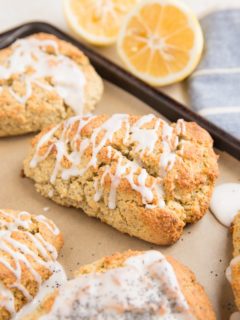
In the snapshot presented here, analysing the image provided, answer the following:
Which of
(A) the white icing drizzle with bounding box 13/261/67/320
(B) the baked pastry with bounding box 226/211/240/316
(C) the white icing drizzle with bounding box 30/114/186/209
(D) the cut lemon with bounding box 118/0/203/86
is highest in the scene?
(D) the cut lemon with bounding box 118/0/203/86

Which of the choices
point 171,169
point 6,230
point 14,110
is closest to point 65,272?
point 6,230

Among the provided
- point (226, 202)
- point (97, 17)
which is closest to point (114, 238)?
point (226, 202)

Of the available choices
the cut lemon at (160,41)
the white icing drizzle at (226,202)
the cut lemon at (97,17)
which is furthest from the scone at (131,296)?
the cut lemon at (97,17)

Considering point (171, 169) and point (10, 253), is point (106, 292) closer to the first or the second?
point (10, 253)

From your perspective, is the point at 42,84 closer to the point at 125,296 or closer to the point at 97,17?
the point at 97,17

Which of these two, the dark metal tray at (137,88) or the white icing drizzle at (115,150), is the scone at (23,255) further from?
the dark metal tray at (137,88)

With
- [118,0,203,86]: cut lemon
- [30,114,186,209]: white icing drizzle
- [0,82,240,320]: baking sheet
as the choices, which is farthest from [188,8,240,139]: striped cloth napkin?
[30,114,186,209]: white icing drizzle

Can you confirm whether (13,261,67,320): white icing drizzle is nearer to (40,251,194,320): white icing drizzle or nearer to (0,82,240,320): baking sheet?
(0,82,240,320): baking sheet
